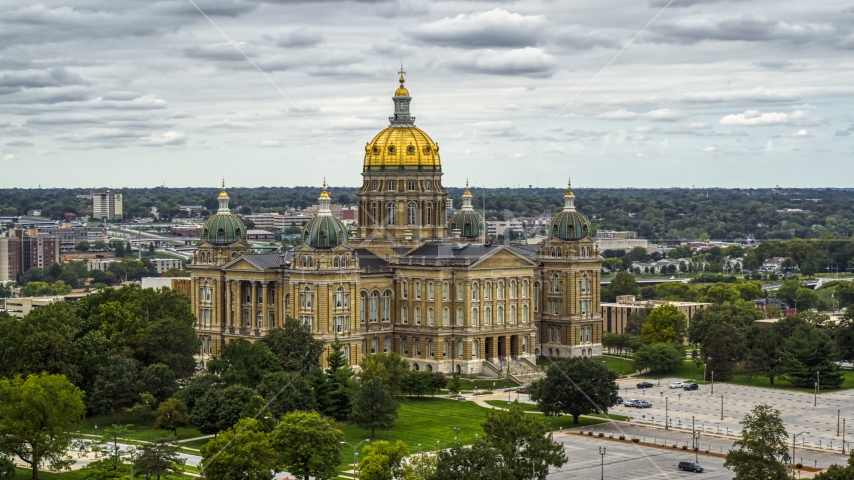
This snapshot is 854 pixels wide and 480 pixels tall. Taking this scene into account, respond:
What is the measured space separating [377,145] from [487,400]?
151 ft

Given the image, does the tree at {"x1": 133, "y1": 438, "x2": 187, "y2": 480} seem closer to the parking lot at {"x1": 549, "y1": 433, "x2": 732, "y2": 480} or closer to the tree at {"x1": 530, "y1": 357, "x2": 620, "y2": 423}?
the parking lot at {"x1": 549, "y1": 433, "x2": 732, "y2": 480}

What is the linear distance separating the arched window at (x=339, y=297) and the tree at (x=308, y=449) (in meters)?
53.1

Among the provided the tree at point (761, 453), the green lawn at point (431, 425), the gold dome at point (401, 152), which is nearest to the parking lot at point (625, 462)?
the green lawn at point (431, 425)

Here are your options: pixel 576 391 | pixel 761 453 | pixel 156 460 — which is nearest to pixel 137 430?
pixel 156 460

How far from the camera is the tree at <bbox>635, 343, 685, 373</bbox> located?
7352 inches

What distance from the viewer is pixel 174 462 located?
406ft

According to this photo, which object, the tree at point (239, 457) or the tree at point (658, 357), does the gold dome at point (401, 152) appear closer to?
the tree at point (658, 357)

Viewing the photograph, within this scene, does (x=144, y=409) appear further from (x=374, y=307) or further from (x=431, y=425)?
(x=374, y=307)

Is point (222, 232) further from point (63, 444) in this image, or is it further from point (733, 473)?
point (733, 473)

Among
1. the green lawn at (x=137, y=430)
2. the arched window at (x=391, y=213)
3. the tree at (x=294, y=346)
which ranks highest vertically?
the arched window at (x=391, y=213)

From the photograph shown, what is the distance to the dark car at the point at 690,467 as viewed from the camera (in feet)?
424

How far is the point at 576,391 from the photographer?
500ft

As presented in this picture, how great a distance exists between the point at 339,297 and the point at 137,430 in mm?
36398

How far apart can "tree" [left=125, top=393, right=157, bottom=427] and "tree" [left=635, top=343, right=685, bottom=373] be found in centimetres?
6184
